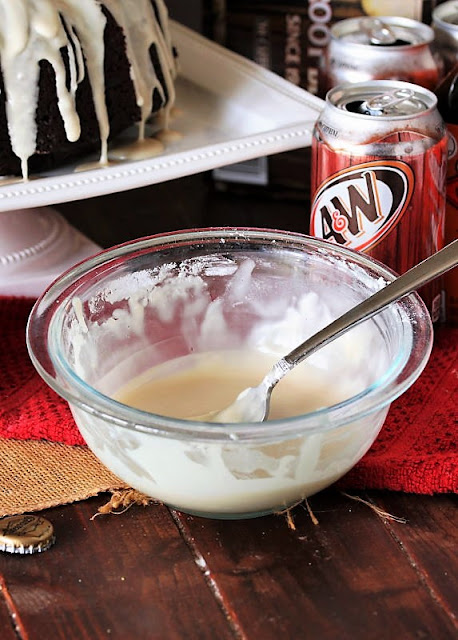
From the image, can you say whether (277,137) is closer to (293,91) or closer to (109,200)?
(293,91)

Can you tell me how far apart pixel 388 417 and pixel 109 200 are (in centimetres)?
60

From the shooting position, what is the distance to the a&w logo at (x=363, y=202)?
2.99 feet

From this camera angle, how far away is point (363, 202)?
926 mm

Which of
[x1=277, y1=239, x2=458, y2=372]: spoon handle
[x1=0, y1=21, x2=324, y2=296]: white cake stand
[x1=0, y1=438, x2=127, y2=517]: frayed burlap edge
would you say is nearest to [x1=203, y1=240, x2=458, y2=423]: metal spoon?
[x1=277, y1=239, x2=458, y2=372]: spoon handle

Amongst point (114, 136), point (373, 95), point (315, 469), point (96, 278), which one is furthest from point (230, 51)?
point (315, 469)

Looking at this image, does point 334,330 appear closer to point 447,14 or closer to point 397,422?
point 397,422

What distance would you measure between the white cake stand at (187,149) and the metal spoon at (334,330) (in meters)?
0.28

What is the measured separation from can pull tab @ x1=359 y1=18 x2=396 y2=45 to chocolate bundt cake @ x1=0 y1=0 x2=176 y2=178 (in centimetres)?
21

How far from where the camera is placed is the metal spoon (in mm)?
745

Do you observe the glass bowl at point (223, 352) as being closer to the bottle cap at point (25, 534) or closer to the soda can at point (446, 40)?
the bottle cap at point (25, 534)

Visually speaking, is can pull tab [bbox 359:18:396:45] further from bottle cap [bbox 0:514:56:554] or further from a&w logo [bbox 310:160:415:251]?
bottle cap [bbox 0:514:56:554]

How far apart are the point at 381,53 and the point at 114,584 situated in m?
0.56

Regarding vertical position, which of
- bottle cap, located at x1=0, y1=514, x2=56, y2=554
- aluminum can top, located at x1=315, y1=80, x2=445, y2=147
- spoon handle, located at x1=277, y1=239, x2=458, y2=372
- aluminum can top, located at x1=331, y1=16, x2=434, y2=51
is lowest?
bottle cap, located at x1=0, y1=514, x2=56, y2=554

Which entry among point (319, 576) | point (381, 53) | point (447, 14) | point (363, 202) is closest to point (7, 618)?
point (319, 576)
